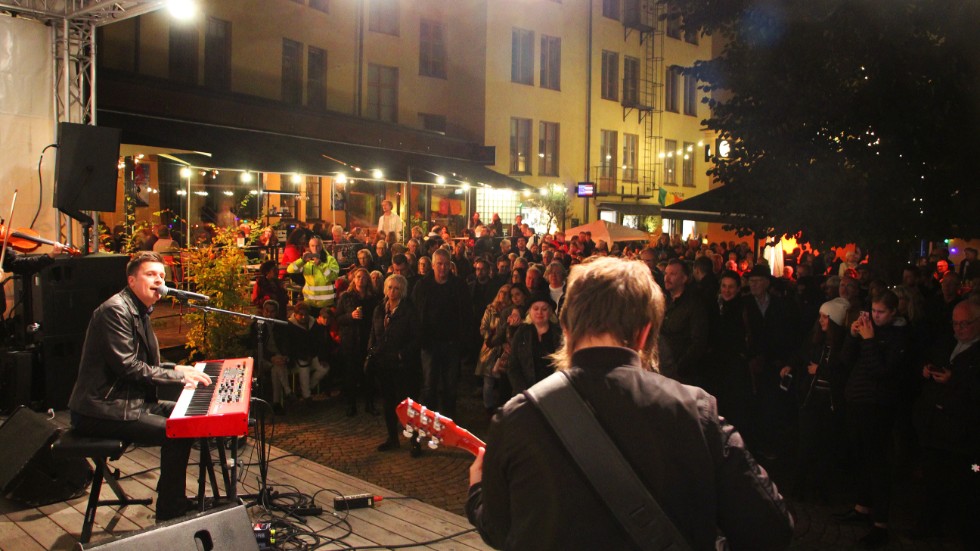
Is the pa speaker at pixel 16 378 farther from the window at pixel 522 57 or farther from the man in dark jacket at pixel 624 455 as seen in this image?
the window at pixel 522 57

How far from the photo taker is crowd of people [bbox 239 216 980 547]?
521cm

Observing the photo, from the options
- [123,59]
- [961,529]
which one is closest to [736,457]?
[961,529]

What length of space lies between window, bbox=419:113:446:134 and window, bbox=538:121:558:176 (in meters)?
4.23

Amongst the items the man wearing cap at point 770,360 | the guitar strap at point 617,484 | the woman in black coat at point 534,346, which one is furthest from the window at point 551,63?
the guitar strap at point 617,484

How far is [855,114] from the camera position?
7914mm

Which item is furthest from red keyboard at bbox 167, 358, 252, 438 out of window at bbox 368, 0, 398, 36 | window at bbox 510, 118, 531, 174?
window at bbox 510, 118, 531, 174

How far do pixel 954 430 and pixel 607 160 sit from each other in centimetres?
2882

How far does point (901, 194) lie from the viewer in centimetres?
784

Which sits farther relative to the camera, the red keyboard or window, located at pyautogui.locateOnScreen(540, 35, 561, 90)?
window, located at pyautogui.locateOnScreen(540, 35, 561, 90)

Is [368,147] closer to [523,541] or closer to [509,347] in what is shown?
[509,347]

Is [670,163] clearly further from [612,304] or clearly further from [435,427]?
[612,304]

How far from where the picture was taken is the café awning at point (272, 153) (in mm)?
15188

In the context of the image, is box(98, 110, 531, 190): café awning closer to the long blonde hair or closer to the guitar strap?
the long blonde hair

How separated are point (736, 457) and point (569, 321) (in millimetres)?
553
